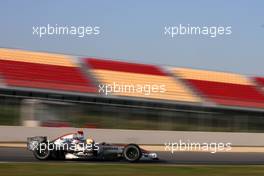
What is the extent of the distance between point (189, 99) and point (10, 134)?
10030 millimetres

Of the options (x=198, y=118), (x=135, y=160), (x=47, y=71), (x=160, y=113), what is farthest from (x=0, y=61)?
(x=135, y=160)

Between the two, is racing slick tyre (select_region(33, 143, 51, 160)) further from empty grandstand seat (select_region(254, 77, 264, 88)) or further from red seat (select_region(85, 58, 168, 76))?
empty grandstand seat (select_region(254, 77, 264, 88))

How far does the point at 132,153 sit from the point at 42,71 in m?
14.3

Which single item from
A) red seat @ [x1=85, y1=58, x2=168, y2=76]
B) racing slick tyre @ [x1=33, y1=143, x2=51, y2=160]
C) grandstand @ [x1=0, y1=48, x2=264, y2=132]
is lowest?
racing slick tyre @ [x1=33, y1=143, x2=51, y2=160]

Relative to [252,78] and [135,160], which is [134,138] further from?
[252,78]

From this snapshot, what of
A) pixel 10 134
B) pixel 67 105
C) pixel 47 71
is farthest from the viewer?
pixel 47 71

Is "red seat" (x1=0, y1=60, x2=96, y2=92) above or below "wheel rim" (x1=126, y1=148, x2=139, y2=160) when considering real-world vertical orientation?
above

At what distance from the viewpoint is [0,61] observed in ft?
97.8

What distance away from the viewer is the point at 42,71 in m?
29.4

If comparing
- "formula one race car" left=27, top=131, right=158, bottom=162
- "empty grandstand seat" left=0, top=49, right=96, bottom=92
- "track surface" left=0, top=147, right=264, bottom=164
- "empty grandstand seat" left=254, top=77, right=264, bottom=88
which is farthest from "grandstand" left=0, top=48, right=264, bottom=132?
"formula one race car" left=27, top=131, right=158, bottom=162

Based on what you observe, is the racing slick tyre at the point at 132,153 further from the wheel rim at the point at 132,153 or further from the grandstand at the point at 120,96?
the grandstand at the point at 120,96

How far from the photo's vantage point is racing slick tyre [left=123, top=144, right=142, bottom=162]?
16.0 m

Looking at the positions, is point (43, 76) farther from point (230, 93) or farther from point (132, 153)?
point (132, 153)

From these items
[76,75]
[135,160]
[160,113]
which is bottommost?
[135,160]
